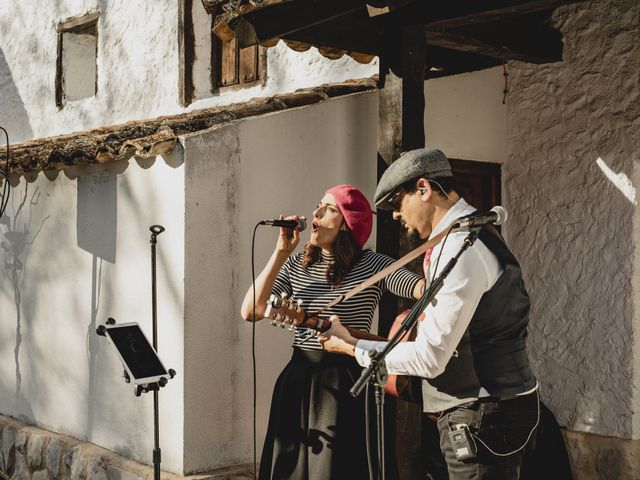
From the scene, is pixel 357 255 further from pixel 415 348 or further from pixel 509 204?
pixel 509 204

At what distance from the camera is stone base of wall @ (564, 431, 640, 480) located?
19.4 feet

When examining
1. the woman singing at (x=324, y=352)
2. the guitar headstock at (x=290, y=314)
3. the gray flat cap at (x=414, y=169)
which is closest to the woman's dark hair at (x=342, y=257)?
the woman singing at (x=324, y=352)

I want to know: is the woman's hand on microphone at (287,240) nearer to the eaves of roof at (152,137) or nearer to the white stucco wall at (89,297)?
the white stucco wall at (89,297)

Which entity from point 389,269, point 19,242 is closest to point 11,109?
point 19,242

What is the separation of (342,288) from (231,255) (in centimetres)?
145

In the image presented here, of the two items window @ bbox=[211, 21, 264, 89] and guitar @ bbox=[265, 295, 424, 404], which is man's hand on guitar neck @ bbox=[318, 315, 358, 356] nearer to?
guitar @ bbox=[265, 295, 424, 404]

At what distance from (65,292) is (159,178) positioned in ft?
4.87

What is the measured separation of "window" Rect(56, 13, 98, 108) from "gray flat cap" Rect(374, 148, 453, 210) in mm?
7178

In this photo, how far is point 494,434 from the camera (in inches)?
141

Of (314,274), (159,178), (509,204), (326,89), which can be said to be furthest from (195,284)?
(509,204)

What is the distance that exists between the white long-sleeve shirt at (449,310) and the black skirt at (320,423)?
3.71ft

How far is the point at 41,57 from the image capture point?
35.0ft

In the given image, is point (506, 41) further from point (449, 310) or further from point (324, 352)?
point (449, 310)

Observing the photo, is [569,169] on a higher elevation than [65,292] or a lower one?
higher
